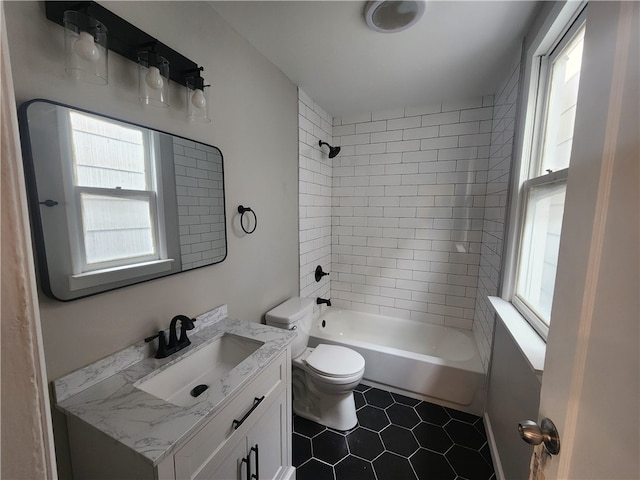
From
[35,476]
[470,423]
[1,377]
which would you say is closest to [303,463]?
[470,423]

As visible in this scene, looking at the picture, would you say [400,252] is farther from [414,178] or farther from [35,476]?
[35,476]

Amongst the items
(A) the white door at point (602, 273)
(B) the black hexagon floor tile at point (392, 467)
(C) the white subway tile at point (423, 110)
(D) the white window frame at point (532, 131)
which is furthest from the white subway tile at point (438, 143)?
(B) the black hexagon floor tile at point (392, 467)

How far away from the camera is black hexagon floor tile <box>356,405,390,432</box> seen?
1840mm

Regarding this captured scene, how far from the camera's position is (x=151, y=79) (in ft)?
3.29

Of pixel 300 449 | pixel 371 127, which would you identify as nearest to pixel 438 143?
pixel 371 127

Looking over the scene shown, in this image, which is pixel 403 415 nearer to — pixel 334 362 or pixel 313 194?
pixel 334 362

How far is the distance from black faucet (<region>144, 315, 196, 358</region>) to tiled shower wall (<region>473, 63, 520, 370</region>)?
1807 millimetres

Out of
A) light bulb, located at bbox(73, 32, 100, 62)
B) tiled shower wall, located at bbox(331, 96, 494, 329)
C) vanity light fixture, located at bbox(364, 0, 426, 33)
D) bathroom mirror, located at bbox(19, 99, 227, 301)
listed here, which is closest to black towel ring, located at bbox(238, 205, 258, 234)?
bathroom mirror, located at bbox(19, 99, 227, 301)

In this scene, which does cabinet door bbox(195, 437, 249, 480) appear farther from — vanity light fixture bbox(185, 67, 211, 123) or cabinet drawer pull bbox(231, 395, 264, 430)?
vanity light fixture bbox(185, 67, 211, 123)

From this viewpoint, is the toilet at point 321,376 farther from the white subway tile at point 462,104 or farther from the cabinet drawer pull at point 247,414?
the white subway tile at point 462,104

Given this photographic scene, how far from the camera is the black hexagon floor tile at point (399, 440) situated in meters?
1.65

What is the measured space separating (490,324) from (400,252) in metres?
1.04

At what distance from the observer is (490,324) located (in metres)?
1.84

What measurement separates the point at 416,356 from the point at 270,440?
1330 millimetres
